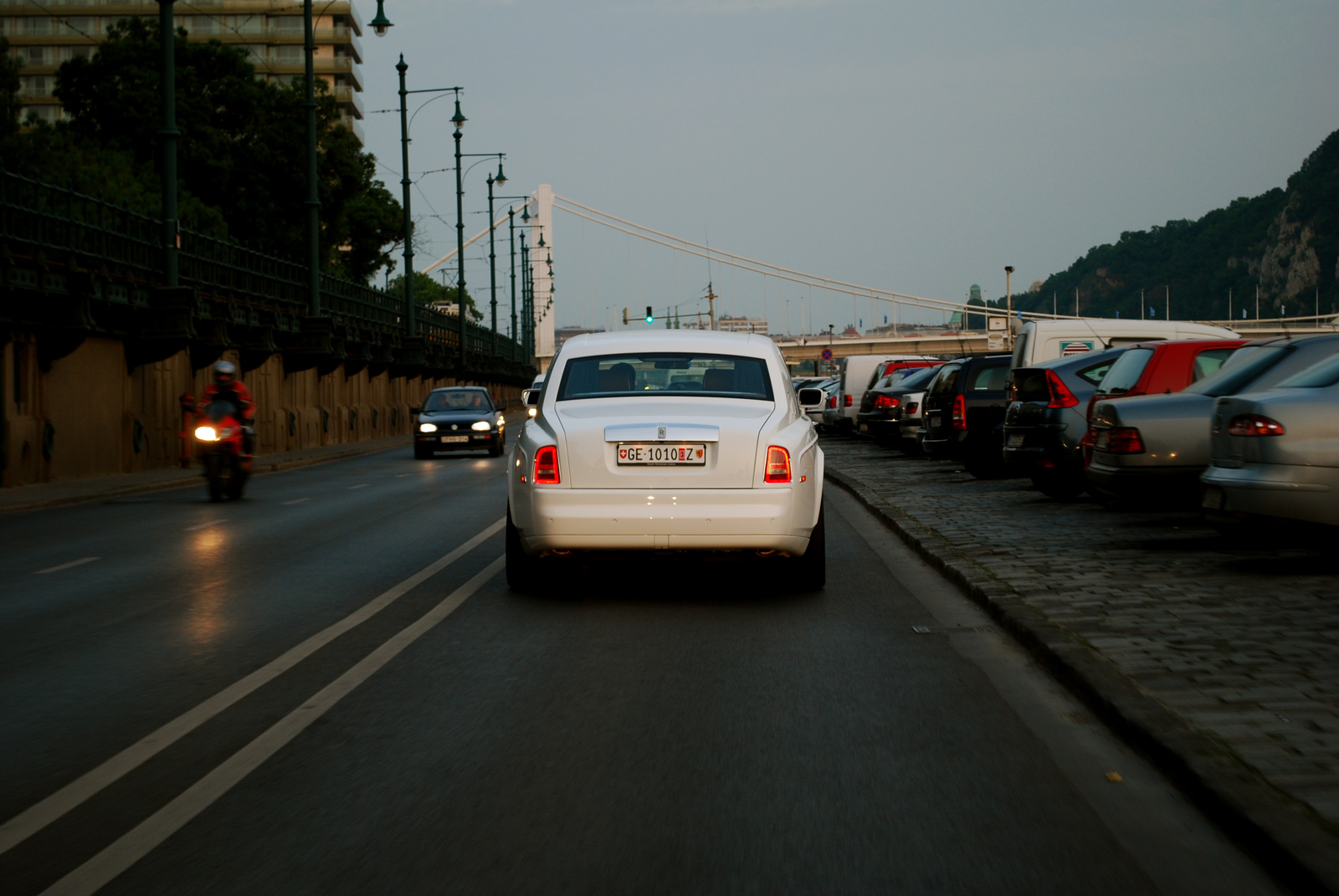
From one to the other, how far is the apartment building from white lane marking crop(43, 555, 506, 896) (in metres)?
110

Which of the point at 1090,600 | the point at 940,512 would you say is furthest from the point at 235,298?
the point at 1090,600

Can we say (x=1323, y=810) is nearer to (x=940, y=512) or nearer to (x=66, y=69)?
(x=940, y=512)

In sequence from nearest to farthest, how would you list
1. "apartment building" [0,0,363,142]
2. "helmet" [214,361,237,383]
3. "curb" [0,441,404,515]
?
"curb" [0,441,404,515]
"helmet" [214,361,237,383]
"apartment building" [0,0,363,142]

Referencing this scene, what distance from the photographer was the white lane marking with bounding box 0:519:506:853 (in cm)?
459

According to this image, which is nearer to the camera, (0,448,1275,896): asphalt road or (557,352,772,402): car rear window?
(0,448,1275,896): asphalt road

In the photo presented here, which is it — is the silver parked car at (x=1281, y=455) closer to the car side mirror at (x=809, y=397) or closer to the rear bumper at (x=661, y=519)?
the rear bumper at (x=661, y=519)

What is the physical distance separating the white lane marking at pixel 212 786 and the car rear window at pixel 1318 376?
540cm

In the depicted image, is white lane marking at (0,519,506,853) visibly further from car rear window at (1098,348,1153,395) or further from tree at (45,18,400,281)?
tree at (45,18,400,281)

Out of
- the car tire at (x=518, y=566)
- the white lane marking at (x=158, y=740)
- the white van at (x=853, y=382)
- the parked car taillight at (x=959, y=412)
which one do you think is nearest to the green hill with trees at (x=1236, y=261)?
the white van at (x=853, y=382)

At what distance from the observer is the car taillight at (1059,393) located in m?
15.6

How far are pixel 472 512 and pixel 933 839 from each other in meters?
12.7

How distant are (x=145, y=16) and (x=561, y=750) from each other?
11617 cm

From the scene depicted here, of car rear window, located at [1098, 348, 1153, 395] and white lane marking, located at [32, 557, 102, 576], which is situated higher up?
car rear window, located at [1098, 348, 1153, 395]

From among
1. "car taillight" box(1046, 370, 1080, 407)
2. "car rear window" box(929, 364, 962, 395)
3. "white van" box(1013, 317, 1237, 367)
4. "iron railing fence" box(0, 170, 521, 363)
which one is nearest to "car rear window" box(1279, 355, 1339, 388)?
"car taillight" box(1046, 370, 1080, 407)
